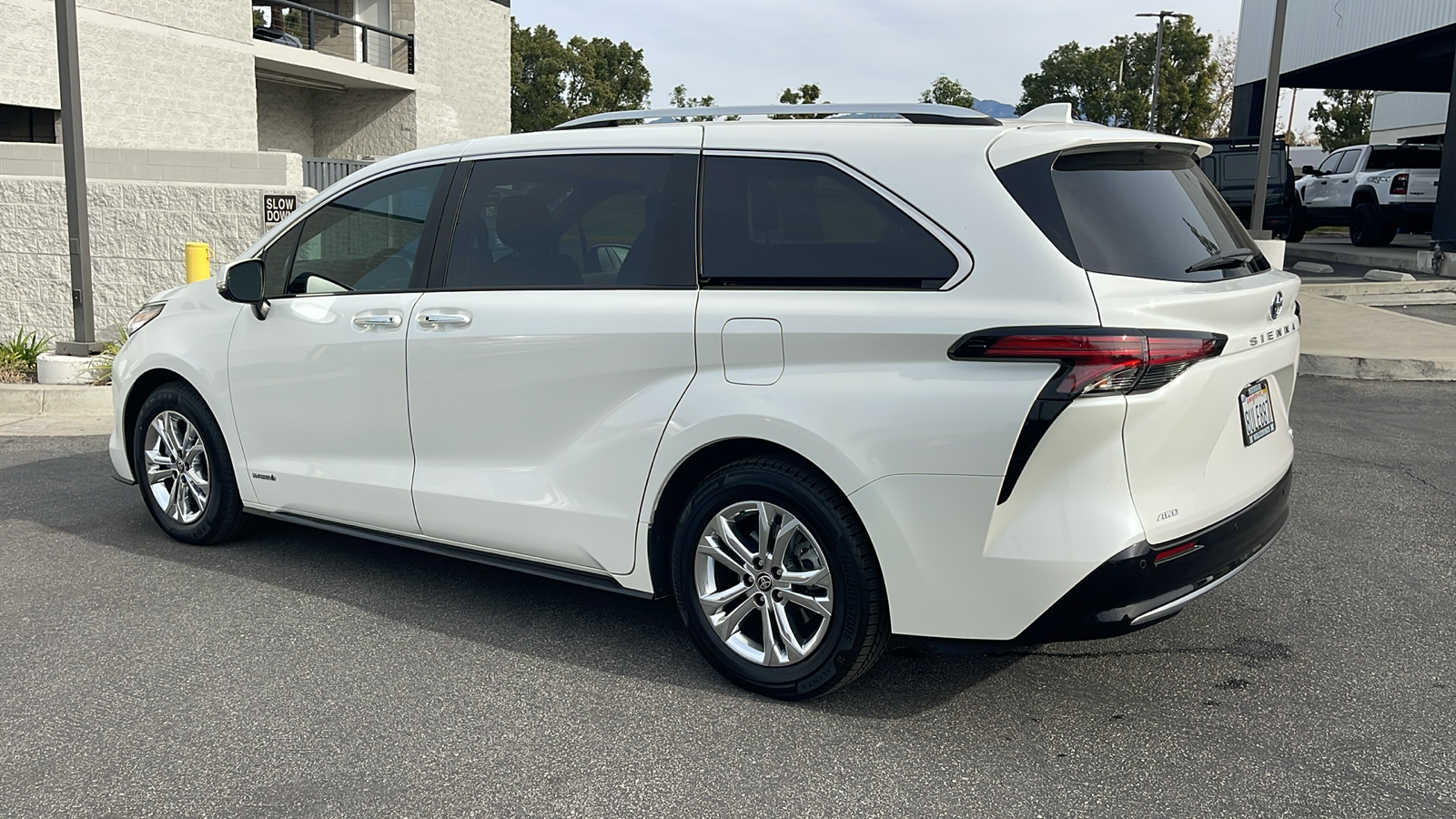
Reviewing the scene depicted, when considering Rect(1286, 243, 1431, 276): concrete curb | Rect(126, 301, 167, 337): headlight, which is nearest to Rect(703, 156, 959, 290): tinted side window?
Rect(126, 301, 167, 337): headlight

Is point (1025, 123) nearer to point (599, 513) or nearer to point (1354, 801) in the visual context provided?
point (599, 513)

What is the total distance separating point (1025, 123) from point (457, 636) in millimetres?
2658

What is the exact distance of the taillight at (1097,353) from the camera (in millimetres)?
3193

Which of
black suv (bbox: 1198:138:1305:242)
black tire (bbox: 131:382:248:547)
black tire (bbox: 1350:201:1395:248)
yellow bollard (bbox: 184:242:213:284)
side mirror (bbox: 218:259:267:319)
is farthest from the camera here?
black tire (bbox: 1350:201:1395:248)

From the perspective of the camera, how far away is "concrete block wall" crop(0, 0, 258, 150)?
58.5 ft

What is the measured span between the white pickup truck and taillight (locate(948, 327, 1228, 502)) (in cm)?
2383

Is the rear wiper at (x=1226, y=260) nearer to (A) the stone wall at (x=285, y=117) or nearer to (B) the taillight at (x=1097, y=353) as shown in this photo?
(B) the taillight at (x=1097, y=353)

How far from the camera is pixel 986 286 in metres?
3.37

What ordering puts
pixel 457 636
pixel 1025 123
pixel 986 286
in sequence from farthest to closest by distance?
pixel 457 636 → pixel 1025 123 → pixel 986 286

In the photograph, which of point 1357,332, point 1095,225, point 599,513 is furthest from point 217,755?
point 1357,332

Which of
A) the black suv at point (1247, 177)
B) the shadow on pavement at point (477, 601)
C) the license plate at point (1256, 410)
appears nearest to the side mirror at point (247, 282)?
the shadow on pavement at point (477, 601)

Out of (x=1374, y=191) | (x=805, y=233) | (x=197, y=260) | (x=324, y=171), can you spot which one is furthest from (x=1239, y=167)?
(x=805, y=233)

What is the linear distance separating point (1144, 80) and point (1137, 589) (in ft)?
218

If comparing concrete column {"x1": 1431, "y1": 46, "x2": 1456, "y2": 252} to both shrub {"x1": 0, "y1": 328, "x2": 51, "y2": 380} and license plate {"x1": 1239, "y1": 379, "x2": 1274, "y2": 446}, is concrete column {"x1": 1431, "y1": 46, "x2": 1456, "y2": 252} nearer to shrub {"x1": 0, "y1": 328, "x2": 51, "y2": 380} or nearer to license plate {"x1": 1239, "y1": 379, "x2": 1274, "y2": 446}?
license plate {"x1": 1239, "y1": 379, "x2": 1274, "y2": 446}
